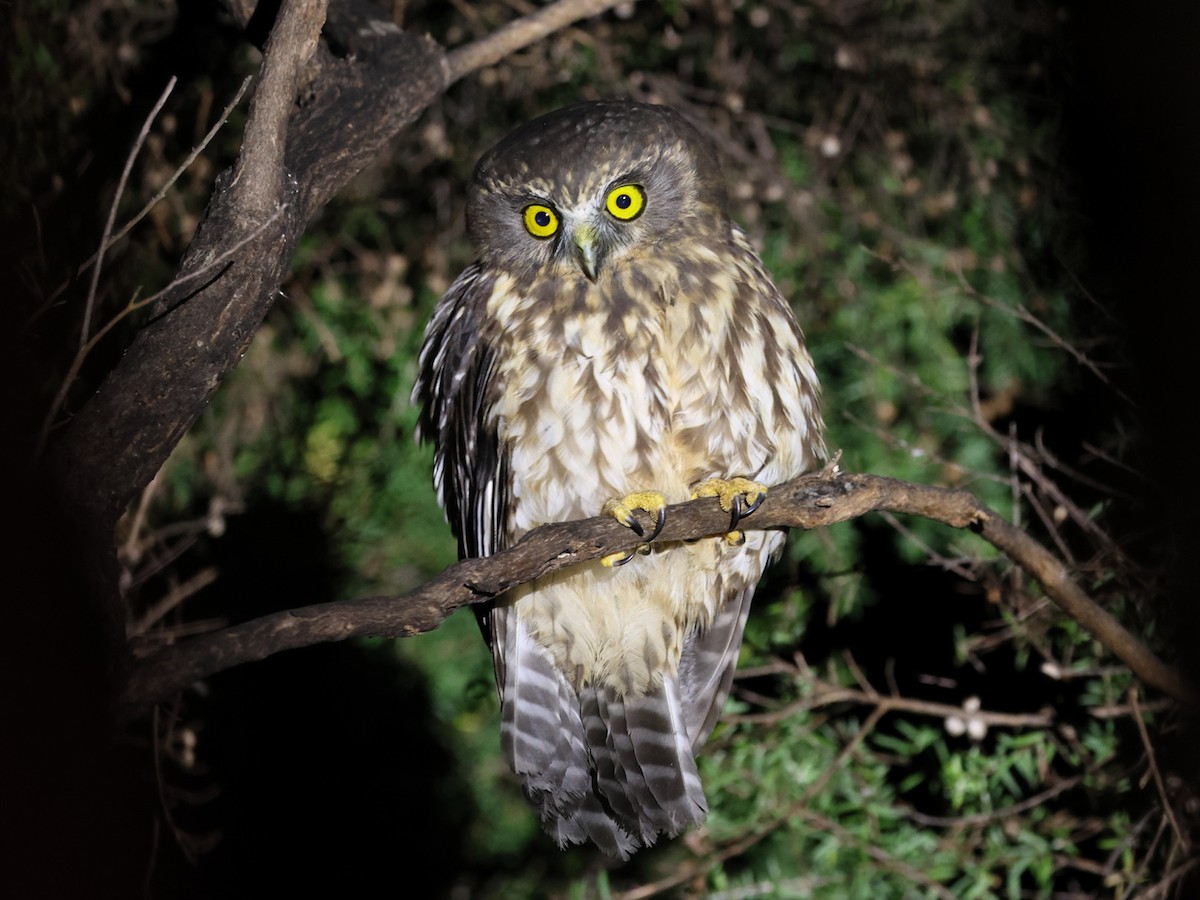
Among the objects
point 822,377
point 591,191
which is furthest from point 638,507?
point 822,377

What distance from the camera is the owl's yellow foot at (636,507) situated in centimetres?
217

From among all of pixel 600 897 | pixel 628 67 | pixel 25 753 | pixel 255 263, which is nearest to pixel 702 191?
pixel 255 263

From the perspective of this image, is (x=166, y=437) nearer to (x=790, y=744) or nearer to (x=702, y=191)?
(x=702, y=191)

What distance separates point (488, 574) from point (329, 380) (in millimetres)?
2465

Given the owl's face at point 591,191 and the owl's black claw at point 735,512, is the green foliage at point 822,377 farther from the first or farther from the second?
the owl's black claw at point 735,512

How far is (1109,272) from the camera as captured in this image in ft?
12.3

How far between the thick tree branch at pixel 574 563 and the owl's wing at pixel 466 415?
1.26 ft

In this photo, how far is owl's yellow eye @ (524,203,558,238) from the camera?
254cm

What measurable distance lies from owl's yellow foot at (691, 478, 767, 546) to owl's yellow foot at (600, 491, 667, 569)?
9 centimetres

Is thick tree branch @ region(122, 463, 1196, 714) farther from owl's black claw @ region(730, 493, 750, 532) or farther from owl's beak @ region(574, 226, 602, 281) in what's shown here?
owl's beak @ region(574, 226, 602, 281)

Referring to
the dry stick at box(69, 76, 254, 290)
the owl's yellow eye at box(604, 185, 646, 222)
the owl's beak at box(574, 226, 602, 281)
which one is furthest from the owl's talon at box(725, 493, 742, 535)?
the dry stick at box(69, 76, 254, 290)

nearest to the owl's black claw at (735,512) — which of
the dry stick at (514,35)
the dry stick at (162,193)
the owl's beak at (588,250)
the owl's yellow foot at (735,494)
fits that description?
the owl's yellow foot at (735,494)

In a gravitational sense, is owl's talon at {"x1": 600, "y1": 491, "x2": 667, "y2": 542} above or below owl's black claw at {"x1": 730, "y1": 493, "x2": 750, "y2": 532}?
above

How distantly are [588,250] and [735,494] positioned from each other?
599 millimetres
